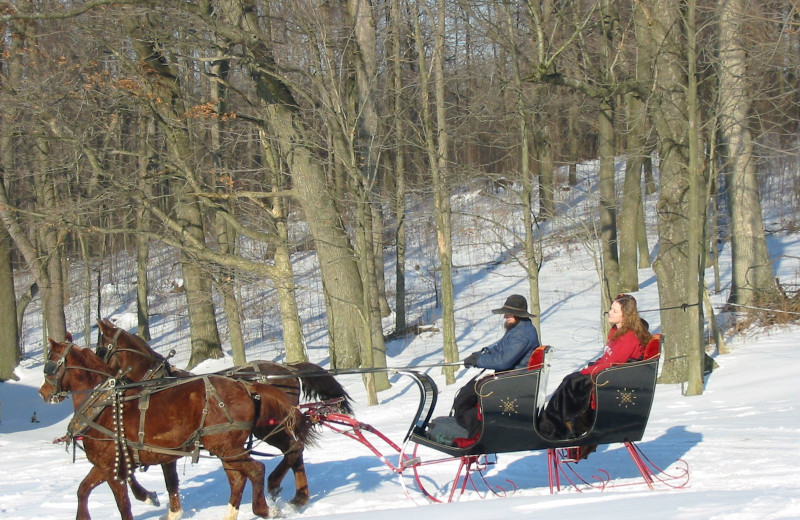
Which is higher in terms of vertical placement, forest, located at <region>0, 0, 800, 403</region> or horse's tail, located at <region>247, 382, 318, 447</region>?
forest, located at <region>0, 0, 800, 403</region>

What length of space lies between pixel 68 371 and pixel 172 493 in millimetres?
1439

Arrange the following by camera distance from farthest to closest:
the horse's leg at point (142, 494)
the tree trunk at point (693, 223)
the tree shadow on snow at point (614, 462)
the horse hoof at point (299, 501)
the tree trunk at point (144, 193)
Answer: the tree trunk at point (144, 193)
the tree trunk at point (693, 223)
the tree shadow on snow at point (614, 462)
the horse's leg at point (142, 494)
the horse hoof at point (299, 501)

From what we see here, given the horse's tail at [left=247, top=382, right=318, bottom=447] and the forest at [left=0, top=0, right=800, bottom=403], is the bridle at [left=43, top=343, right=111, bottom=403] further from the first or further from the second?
the forest at [left=0, top=0, right=800, bottom=403]

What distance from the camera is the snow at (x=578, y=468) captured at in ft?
18.0

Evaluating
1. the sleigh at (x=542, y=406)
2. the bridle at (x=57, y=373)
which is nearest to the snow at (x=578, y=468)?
the sleigh at (x=542, y=406)

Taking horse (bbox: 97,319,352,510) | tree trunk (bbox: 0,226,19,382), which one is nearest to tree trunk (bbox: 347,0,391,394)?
horse (bbox: 97,319,352,510)

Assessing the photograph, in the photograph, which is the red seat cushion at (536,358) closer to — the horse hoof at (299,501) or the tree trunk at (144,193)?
the horse hoof at (299,501)

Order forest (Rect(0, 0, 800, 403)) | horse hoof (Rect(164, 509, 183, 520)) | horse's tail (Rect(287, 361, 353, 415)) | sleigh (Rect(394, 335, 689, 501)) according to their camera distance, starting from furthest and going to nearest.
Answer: forest (Rect(0, 0, 800, 403))
horse's tail (Rect(287, 361, 353, 415))
horse hoof (Rect(164, 509, 183, 520))
sleigh (Rect(394, 335, 689, 501))

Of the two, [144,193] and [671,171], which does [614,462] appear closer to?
[671,171]

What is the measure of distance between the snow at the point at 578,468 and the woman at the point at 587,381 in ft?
1.99

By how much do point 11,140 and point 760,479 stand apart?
19.9 metres

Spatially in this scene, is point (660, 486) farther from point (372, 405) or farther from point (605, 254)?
point (605, 254)

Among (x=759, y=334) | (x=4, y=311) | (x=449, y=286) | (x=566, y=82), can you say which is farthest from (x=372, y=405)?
(x=4, y=311)

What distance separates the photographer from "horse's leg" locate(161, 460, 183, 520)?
714 centimetres
